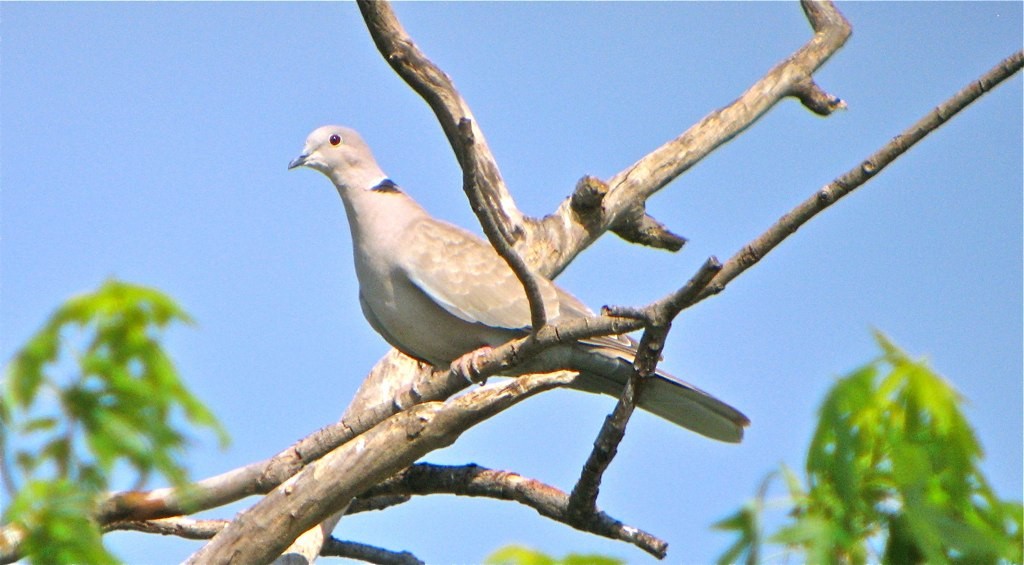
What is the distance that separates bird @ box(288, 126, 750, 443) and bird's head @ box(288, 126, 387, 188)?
128mm

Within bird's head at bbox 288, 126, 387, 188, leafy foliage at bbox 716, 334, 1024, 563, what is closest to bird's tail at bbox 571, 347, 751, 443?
bird's head at bbox 288, 126, 387, 188

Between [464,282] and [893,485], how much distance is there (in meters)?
3.85

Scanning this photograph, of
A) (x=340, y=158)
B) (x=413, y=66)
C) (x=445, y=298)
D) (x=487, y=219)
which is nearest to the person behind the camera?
(x=487, y=219)

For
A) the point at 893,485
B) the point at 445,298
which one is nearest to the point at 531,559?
the point at 893,485

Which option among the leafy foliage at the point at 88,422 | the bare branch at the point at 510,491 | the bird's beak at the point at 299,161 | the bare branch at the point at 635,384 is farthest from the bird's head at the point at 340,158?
the leafy foliage at the point at 88,422

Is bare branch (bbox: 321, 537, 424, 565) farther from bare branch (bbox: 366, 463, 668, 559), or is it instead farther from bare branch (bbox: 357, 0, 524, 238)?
bare branch (bbox: 357, 0, 524, 238)

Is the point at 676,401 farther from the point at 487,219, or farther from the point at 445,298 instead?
the point at 487,219

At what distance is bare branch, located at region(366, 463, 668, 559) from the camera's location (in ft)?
13.0

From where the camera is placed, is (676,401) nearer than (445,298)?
Yes

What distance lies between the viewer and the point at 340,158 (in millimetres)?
5402

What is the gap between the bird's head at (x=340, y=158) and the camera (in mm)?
5371

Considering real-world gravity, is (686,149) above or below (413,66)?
above

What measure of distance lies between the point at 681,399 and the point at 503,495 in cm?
84

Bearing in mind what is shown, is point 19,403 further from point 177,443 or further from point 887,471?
point 887,471
